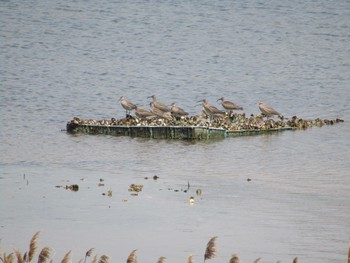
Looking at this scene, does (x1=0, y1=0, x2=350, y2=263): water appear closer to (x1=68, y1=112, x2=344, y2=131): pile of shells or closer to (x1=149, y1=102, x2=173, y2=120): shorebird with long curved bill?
(x1=68, y1=112, x2=344, y2=131): pile of shells

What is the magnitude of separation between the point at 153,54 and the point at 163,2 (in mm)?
19902

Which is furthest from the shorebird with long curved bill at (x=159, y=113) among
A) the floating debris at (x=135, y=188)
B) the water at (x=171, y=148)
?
the floating debris at (x=135, y=188)

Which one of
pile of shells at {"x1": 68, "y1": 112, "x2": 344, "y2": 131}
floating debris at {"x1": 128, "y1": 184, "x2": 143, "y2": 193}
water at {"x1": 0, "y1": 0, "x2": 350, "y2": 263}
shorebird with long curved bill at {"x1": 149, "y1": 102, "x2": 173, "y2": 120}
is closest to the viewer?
water at {"x1": 0, "y1": 0, "x2": 350, "y2": 263}

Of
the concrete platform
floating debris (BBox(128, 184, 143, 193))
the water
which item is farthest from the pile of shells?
floating debris (BBox(128, 184, 143, 193))

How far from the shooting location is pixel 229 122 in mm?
26469

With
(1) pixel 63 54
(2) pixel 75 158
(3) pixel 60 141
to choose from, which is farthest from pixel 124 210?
(1) pixel 63 54

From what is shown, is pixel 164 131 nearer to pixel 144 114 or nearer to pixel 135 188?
pixel 144 114

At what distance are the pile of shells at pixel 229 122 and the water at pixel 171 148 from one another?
1.91 feet

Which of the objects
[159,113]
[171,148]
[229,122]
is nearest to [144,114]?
[159,113]

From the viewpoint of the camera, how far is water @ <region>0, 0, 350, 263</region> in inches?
567

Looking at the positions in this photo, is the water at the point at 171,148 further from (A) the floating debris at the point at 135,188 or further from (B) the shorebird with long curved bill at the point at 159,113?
(B) the shorebird with long curved bill at the point at 159,113

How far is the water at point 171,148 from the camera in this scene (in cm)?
1441

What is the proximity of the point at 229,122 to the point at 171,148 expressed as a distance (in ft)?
12.6

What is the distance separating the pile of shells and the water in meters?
0.58
